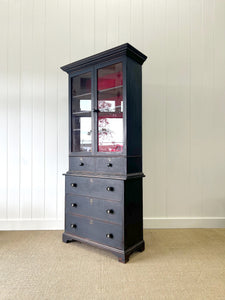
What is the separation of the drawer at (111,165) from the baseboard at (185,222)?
1126 millimetres

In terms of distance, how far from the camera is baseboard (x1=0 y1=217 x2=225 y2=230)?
2.80 meters

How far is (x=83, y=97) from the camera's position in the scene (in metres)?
2.36

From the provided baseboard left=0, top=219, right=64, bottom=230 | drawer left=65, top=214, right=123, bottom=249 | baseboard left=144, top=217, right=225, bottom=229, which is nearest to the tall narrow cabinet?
drawer left=65, top=214, right=123, bottom=249

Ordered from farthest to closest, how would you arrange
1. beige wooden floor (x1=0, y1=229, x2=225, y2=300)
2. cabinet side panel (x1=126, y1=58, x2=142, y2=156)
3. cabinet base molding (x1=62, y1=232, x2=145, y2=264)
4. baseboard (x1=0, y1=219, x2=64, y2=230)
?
baseboard (x1=0, y1=219, x2=64, y2=230)
cabinet side panel (x1=126, y1=58, x2=142, y2=156)
cabinet base molding (x1=62, y1=232, x2=145, y2=264)
beige wooden floor (x1=0, y1=229, x2=225, y2=300)

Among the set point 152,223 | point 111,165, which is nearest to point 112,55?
point 111,165

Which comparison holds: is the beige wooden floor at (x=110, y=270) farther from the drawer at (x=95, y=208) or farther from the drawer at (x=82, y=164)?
the drawer at (x=82, y=164)

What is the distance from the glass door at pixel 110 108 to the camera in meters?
2.10

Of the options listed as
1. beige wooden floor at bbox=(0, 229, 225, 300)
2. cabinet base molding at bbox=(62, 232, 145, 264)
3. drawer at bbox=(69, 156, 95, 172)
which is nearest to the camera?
beige wooden floor at bbox=(0, 229, 225, 300)

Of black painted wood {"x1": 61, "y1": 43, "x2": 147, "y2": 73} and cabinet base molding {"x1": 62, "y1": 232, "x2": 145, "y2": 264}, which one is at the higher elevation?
black painted wood {"x1": 61, "y1": 43, "x2": 147, "y2": 73}

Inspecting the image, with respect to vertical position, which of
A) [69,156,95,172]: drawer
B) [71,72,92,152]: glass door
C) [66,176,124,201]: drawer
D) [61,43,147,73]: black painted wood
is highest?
[61,43,147,73]: black painted wood

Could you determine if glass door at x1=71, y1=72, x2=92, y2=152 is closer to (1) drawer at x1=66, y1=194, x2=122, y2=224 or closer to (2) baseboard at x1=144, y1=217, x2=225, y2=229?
(1) drawer at x1=66, y1=194, x2=122, y2=224

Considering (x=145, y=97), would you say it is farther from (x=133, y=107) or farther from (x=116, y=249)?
(x=116, y=249)

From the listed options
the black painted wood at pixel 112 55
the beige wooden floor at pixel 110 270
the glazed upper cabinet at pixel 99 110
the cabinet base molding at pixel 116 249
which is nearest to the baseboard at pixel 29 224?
the beige wooden floor at pixel 110 270

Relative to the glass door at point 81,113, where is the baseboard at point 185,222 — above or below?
below
